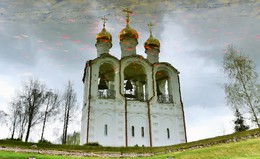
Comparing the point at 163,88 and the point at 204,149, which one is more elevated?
the point at 163,88

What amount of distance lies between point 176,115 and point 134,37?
10.9 metres

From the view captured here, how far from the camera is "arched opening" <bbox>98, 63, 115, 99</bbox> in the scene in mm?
26156

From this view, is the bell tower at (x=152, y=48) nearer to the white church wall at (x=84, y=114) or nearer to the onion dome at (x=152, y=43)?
the onion dome at (x=152, y=43)

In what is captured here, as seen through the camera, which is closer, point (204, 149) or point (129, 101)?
point (204, 149)

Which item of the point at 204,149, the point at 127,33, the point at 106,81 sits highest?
the point at 127,33

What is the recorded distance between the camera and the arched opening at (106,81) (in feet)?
85.8

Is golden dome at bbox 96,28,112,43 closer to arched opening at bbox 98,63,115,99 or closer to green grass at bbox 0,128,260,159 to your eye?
arched opening at bbox 98,63,115,99

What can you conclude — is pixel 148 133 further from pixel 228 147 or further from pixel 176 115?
pixel 228 147

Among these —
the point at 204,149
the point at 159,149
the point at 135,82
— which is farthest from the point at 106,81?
the point at 204,149

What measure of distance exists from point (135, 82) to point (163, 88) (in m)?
3.56

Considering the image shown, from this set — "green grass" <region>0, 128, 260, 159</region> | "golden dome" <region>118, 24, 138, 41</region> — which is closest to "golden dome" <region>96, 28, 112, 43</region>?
"golden dome" <region>118, 24, 138, 41</region>

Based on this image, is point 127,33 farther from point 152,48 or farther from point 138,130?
point 138,130

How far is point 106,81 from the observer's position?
99.6 ft

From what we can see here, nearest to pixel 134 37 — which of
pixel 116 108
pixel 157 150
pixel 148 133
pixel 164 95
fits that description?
pixel 164 95
